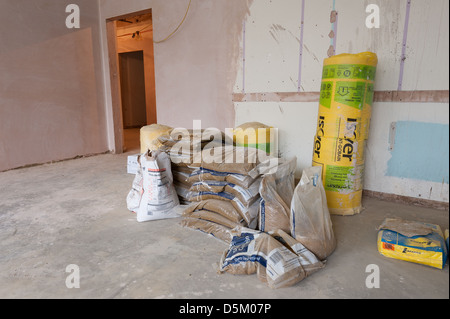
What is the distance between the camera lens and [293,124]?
10.0 feet

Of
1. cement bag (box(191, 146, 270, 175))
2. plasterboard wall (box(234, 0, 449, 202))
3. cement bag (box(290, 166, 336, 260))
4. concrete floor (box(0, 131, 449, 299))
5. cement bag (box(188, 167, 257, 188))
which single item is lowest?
concrete floor (box(0, 131, 449, 299))

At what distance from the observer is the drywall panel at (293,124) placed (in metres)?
2.96

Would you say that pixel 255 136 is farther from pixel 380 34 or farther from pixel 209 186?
pixel 380 34

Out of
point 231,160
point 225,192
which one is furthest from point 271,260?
point 231,160

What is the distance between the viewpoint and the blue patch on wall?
2395 millimetres

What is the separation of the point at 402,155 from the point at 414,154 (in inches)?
3.5

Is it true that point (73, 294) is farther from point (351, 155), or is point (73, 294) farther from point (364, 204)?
point (364, 204)

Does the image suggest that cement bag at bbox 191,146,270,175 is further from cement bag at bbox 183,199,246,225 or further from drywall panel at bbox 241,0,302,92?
drywall panel at bbox 241,0,302,92

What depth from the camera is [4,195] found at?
288cm

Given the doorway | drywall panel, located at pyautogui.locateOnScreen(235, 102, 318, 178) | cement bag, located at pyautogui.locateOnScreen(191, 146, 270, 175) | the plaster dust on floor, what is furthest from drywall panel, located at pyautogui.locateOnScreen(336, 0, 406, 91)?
the doorway

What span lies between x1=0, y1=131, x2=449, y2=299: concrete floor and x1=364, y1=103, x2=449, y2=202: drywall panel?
0.54 ft

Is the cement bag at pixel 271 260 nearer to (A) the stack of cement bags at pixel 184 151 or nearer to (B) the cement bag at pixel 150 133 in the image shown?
(A) the stack of cement bags at pixel 184 151
